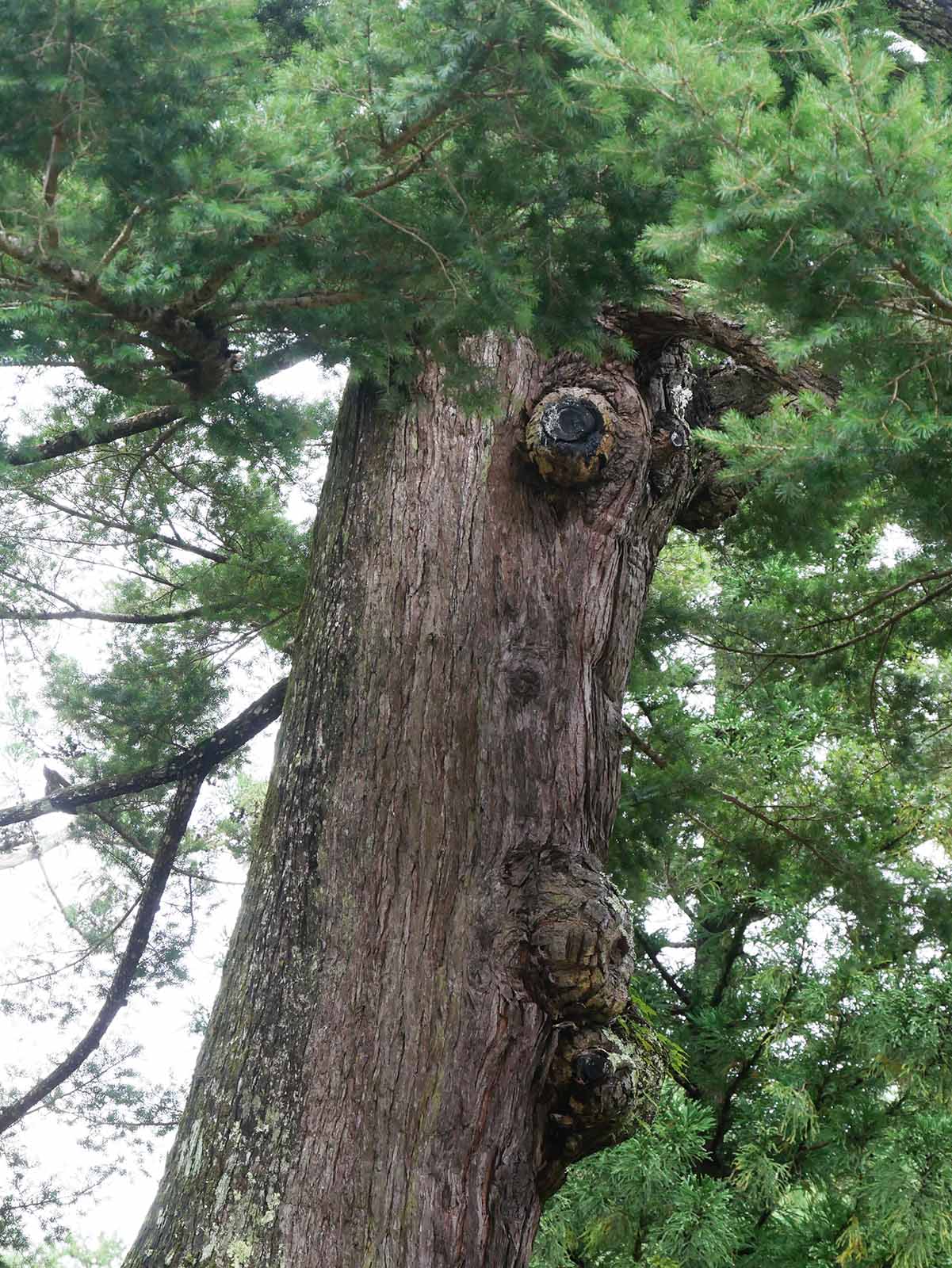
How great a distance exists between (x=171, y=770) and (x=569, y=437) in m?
2.48

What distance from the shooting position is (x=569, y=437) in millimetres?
3695

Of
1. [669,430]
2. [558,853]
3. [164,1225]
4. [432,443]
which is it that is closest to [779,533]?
[669,430]

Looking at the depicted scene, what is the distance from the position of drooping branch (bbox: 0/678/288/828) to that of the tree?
1453 mm

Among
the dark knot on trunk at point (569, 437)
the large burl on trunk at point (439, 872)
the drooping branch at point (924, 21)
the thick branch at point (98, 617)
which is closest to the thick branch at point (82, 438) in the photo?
the large burl on trunk at point (439, 872)

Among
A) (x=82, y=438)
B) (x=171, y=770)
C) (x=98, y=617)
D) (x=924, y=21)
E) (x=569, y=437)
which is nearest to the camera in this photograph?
(x=569, y=437)

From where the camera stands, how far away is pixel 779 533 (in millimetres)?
5770

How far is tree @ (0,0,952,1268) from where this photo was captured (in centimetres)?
239

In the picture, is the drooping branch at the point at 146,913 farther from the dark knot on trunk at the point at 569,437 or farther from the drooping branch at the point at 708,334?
the drooping branch at the point at 708,334

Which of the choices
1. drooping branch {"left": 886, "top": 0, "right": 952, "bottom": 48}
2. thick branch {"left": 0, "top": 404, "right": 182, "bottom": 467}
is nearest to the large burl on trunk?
thick branch {"left": 0, "top": 404, "right": 182, "bottom": 467}

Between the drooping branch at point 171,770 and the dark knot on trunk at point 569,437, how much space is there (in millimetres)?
→ 1911

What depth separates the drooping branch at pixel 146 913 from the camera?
517cm

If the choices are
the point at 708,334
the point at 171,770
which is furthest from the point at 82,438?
the point at 708,334

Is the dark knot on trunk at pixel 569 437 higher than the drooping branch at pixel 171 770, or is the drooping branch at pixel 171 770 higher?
the dark knot on trunk at pixel 569 437

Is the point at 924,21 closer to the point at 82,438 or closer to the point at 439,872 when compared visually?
the point at 82,438
